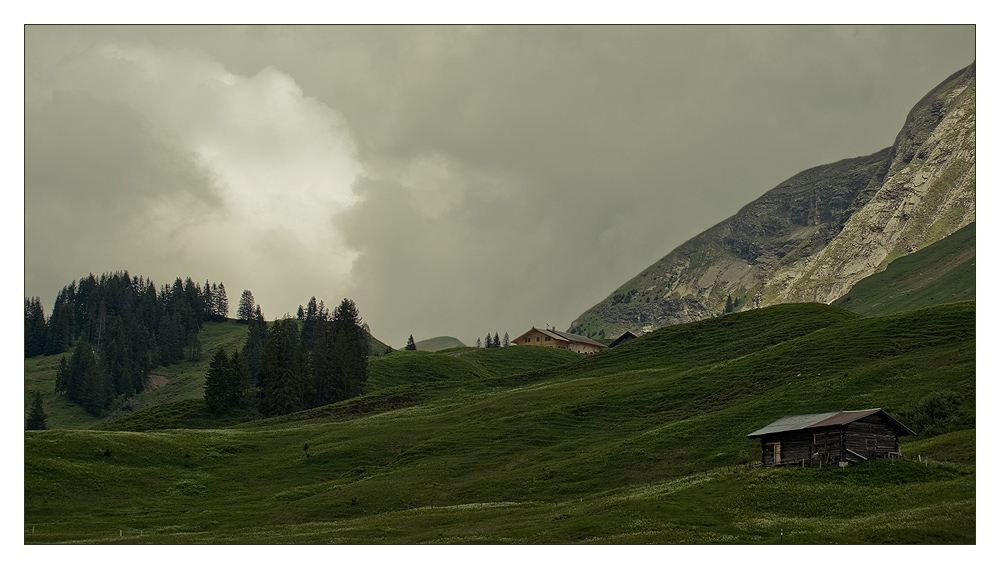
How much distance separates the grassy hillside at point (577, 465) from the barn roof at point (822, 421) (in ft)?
10.9

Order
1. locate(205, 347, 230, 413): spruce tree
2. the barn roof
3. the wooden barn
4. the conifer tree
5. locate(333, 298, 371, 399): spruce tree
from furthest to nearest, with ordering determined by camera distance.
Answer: locate(333, 298, 371, 399): spruce tree, the conifer tree, locate(205, 347, 230, 413): spruce tree, the barn roof, the wooden barn

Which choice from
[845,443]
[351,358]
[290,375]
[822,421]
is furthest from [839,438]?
[351,358]

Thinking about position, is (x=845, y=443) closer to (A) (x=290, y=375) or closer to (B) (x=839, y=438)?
(B) (x=839, y=438)

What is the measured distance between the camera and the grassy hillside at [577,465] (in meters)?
42.7

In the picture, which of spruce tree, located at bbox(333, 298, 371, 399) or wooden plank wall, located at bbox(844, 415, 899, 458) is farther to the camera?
spruce tree, located at bbox(333, 298, 371, 399)

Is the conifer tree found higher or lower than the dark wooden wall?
lower

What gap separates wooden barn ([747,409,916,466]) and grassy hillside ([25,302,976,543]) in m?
2.39

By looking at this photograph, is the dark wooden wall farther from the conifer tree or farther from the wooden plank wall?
the conifer tree

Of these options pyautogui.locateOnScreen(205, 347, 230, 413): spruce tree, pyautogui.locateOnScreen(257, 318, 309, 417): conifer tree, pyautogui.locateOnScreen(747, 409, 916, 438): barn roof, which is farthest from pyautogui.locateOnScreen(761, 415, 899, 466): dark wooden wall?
pyautogui.locateOnScreen(205, 347, 230, 413): spruce tree

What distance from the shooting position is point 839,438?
172ft

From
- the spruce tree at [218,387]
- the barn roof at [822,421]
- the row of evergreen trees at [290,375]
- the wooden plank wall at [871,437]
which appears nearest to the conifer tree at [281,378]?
the row of evergreen trees at [290,375]

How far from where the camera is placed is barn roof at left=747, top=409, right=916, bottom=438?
172ft

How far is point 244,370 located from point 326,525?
81.6 meters

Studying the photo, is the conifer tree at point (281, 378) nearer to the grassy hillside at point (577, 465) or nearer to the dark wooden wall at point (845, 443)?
the grassy hillside at point (577, 465)
